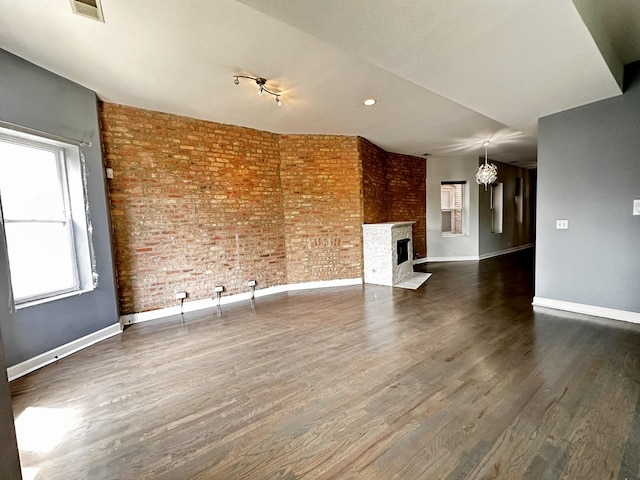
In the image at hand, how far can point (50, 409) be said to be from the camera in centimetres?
199

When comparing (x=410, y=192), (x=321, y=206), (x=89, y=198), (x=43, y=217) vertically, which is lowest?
(x=43, y=217)

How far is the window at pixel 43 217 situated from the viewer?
2611 mm

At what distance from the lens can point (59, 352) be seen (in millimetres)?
2779

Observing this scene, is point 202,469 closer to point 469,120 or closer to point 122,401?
point 122,401

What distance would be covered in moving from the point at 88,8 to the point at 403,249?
218 inches

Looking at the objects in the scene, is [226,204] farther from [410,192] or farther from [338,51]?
[410,192]

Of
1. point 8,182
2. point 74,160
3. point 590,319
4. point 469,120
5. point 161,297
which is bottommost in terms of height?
point 590,319

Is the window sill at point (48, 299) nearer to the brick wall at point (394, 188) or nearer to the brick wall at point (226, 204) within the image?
the brick wall at point (226, 204)

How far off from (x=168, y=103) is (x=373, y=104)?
276 cm

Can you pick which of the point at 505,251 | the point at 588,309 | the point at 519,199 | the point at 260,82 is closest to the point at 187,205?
the point at 260,82

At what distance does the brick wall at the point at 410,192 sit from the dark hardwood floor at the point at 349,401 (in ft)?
13.7

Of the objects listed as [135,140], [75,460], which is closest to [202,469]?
[75,460]

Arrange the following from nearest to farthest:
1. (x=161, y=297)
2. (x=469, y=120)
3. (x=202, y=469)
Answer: (x=202, y=469) < (x=161, y=297) < (x=469, y=120)

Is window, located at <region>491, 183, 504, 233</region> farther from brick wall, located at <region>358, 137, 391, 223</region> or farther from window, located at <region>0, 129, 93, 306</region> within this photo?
window, located at <region>0, 129, 93, 306</region>
